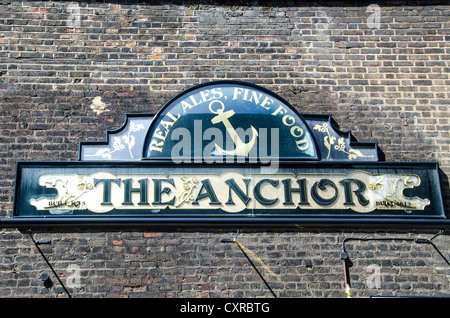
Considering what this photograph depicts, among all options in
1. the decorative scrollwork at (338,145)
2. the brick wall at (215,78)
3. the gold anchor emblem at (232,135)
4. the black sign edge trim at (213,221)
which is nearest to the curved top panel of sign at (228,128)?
the gold anchor emblem at (232,135)

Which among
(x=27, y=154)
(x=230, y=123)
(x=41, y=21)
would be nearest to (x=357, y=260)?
(x=230, y=123)

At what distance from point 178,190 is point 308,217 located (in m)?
1.62

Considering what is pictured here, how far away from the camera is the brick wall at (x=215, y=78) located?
6.51 metres

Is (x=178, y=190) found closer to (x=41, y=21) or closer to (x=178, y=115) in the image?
(x=178, y=115)

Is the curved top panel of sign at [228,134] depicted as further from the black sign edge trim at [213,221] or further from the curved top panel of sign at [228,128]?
the black sign edge trim at [213,221]

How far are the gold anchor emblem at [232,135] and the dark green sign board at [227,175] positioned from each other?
13 millimetres

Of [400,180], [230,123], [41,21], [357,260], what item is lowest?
[357,260]

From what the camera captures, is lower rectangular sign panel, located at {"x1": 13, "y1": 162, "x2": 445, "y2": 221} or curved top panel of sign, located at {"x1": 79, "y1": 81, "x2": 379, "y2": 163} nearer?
lower rectangular sign panel, located at {"x1": 13, "y1": 162, "x2": 445, "y2": 221}

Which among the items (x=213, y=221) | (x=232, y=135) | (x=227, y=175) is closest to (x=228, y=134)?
(x=232, y=135)

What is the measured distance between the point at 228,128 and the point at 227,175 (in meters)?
0.63

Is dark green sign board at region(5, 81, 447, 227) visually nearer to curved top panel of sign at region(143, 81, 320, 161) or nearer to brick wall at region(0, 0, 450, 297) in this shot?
curved top panel of sign at region(143, 81, 320, 161)

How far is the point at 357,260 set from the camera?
21.7 ft

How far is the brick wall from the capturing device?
6508 millimetres

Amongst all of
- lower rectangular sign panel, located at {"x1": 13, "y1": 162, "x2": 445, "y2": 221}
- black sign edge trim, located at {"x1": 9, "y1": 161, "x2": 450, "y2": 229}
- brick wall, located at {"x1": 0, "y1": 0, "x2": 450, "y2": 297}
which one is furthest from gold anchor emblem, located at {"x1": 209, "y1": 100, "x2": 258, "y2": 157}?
black sign edge trim, located at {"x1": 9, "y1": 161, "x2": 450, "y2": 229}
